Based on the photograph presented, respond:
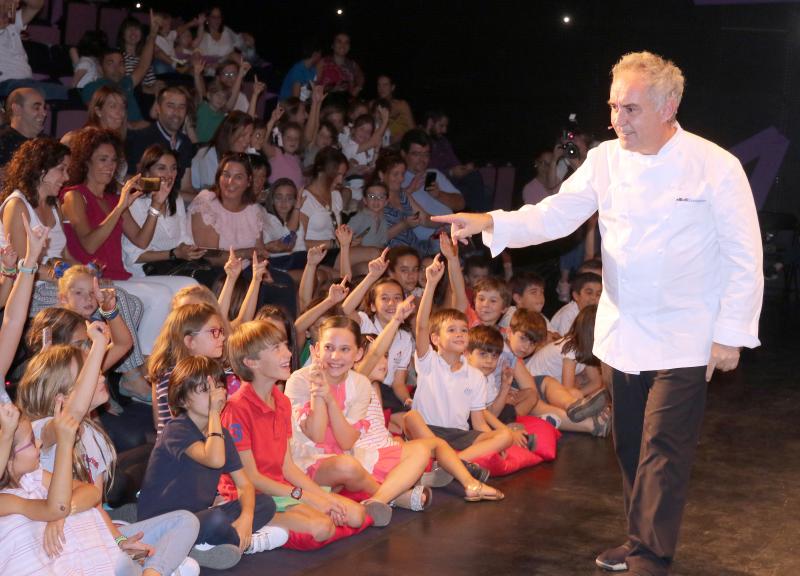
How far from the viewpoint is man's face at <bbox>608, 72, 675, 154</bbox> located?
336 centimetres

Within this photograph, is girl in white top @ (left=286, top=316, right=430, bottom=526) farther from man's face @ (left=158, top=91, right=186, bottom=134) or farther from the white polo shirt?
man's face @ (left=158, top=91, right=186, bottom=134)

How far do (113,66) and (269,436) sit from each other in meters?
3.84

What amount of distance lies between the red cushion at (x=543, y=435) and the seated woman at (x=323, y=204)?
200cm

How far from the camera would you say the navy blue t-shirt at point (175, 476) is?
3652mm

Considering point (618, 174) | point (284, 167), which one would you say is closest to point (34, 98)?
point (284, 167)

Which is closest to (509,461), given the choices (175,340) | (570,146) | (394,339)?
(394,339)

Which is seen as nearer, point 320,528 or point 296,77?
point 320,528

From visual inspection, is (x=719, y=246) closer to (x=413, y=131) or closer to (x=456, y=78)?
(x=413, y=131)

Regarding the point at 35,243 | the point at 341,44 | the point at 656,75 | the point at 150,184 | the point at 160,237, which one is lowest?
the point at 35,243

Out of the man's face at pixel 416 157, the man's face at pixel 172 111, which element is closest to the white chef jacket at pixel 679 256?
the man's face at pixel 172 111

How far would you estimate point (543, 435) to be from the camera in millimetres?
5199

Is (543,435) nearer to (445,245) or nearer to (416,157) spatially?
(445,245)

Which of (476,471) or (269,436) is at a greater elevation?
(269,436)

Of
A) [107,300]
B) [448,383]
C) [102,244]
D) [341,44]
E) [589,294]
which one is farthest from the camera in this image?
[341,44]
